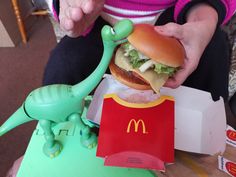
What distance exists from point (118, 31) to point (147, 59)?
0.20 meters

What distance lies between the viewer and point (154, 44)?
58 centimetres

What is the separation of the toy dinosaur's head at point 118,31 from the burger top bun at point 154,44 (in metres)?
0.09

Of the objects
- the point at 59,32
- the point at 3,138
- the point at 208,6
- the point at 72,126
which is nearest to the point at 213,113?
the point at 208,6

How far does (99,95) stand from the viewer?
2.60 ft

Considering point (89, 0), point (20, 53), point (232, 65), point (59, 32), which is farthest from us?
point (20, 53)

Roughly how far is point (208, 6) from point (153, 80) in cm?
27

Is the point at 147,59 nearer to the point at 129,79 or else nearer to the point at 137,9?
the point at 129,79

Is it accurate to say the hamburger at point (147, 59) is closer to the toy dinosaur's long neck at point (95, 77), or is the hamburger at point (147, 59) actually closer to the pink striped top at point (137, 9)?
the toy dinosaur's long neck at point (95, 77)

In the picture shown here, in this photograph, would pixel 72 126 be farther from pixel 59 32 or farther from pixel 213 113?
pixel 59 32

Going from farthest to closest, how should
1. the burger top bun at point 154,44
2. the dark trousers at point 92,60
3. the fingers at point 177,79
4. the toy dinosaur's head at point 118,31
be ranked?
the dark trousers at point 92,60 → the fingers at point 177,79 → the burger top bun at point 154,44 → the toy dinosaur's head at point 118,31

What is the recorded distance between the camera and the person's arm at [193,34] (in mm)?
616

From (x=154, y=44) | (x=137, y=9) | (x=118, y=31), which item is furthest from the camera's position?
(x=137, y=9)

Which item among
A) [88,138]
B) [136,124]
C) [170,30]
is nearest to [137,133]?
[136,124]

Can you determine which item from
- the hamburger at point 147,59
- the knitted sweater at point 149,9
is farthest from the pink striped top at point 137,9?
the hamburger at point 147,59
